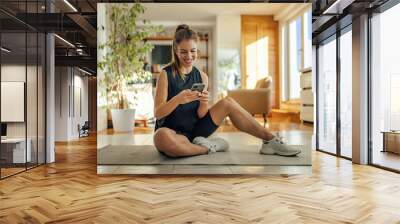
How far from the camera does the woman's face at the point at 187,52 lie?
314cm

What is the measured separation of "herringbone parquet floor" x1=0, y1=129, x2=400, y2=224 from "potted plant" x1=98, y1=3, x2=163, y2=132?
1.00ft

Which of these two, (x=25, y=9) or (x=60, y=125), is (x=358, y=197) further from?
(x=25, y=9)

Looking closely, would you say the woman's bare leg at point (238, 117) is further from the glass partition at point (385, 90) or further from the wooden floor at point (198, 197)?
the glass partition at point (385, 90)

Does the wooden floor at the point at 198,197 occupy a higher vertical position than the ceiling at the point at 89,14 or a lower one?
lower

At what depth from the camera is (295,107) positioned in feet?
10.7

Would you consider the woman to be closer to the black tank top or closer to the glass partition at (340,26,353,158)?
the black tank top

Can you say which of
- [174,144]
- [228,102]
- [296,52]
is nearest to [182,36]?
[228,102]

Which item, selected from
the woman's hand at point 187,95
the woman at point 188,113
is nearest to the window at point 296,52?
the woman at point 188,113

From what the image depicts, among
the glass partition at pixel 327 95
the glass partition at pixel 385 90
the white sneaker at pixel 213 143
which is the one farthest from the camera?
the glass partition at pixel 327 95

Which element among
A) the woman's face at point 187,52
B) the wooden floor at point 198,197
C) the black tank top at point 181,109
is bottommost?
the wooden floor at point 198,197

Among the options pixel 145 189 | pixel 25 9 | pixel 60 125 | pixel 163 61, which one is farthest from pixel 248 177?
pixel 25 9

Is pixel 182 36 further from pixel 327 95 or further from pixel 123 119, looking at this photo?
pixel 327 95

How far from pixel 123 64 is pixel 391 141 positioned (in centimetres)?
240

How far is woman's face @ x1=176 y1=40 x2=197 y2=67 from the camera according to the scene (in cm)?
314
